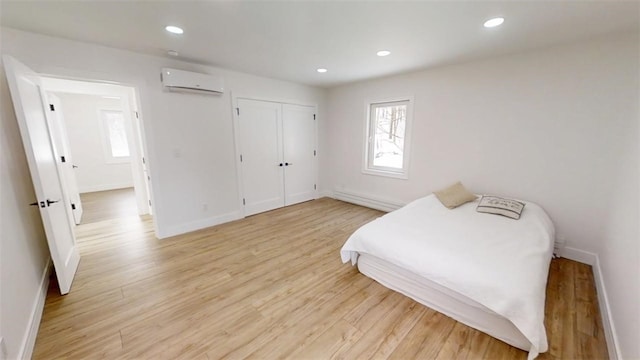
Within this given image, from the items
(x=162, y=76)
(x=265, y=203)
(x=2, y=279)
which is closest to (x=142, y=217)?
(x=265, y=203)

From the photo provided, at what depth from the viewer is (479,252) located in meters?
2.02

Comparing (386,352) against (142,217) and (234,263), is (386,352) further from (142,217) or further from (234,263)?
(142,217)

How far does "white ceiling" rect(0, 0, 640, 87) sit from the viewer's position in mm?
1829

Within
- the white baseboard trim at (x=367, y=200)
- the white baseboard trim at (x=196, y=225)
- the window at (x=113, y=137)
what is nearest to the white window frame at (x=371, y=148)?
the white baseboard trim at (x=367, y=200)

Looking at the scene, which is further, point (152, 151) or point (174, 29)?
point (152, 151)

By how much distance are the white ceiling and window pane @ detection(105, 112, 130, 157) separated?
5.15 meters

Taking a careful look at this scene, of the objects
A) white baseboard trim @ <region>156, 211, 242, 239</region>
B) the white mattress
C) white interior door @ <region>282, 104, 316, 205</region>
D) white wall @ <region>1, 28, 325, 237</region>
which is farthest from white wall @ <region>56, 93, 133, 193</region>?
the white mattress

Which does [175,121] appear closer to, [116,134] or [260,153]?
[260,153]

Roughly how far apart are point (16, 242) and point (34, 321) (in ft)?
2.01

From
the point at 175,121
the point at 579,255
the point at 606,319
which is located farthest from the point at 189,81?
the point at 579,255

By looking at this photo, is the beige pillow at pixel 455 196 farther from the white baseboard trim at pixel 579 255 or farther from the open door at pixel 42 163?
the open door at pixel 42 163

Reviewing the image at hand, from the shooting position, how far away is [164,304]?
2.09 m

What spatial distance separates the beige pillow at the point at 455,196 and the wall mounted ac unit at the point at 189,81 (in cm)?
349

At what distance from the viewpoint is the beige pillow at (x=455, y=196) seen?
10.1 ft
